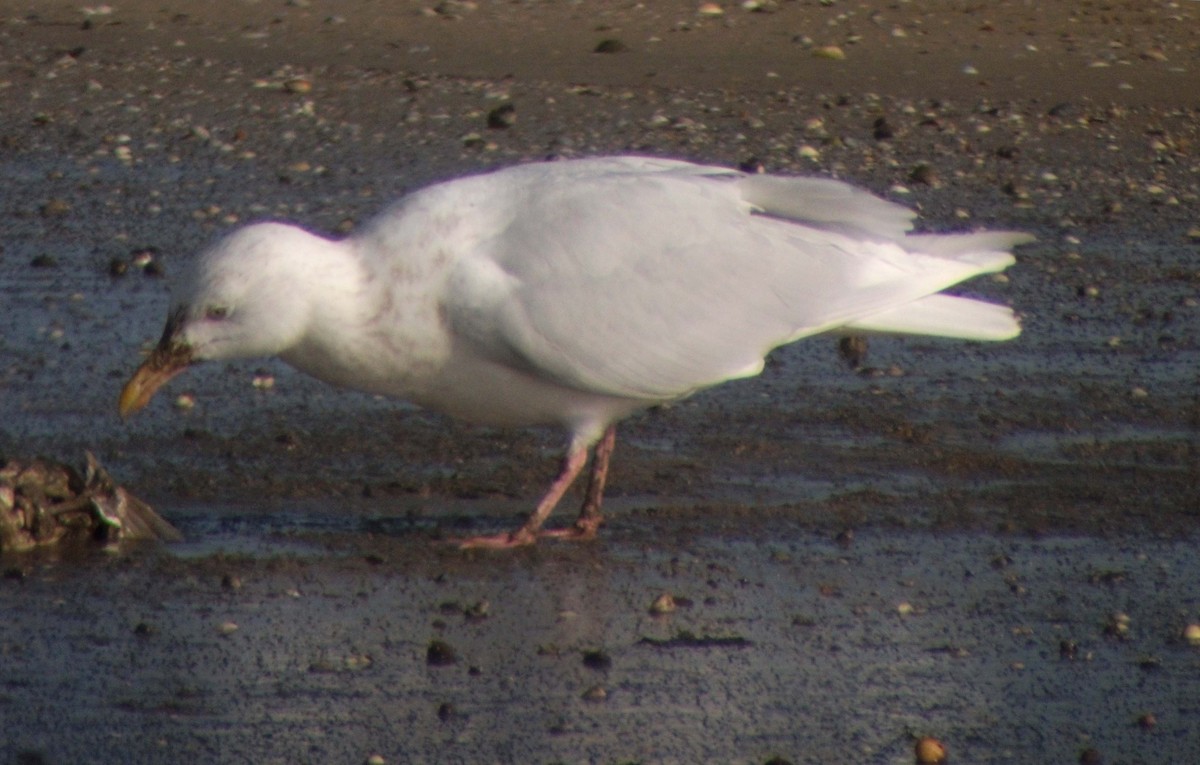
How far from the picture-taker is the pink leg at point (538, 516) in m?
5.23

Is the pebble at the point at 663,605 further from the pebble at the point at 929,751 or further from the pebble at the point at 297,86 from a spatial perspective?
the pebble at the point at 297,86

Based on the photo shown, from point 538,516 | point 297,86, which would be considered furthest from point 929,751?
point 297,86

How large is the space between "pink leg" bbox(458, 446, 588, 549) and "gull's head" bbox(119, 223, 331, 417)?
753 mm

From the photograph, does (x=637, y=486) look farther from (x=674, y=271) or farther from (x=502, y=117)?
(x=502, y=117)

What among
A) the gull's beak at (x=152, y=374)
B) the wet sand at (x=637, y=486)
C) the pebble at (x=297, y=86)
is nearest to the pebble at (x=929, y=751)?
the wet sand at (x=637, y=486)

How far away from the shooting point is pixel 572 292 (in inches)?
201

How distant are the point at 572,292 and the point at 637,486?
84 cm

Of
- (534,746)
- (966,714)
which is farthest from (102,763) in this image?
(966,714)

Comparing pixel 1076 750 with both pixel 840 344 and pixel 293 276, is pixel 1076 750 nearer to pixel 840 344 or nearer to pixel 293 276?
pixel 293 276

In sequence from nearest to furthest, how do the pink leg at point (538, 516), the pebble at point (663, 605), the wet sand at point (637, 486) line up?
the wet sand at point (637, 486), the pebble at point (663, 605), the pink leg at point (538, 516)

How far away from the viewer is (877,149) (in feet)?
32.7

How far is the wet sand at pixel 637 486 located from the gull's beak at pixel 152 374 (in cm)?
38

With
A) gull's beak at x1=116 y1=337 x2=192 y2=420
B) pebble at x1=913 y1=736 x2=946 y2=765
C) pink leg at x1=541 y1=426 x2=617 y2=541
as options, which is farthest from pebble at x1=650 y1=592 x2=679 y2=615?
gull's beak at x1=116 y1=337 x2=192 y2=420

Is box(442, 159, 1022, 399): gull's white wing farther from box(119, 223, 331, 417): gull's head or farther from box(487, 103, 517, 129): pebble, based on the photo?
box(487, 103, 517, 129): pebble
